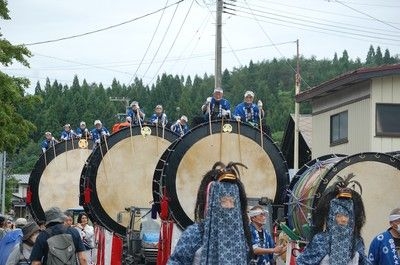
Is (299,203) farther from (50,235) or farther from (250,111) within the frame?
(50,235)

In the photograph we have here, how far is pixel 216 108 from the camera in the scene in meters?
19.3

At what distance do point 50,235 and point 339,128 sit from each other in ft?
65.9

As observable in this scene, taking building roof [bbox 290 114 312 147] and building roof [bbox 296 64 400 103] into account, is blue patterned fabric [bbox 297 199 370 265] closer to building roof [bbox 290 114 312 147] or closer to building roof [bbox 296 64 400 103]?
building roof [bbox 296 64 400 103]

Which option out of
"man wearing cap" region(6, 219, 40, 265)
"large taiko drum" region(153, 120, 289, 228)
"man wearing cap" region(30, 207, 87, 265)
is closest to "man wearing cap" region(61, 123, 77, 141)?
"large taiko drum" region(153, 120, 289, 228)

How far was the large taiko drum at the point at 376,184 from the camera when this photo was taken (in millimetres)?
16453

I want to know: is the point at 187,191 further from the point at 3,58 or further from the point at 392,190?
the point at 3,58

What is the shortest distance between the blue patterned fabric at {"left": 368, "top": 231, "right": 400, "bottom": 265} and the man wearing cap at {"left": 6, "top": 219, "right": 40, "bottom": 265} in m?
3.97

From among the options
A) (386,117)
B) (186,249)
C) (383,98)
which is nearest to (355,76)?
(383,98)

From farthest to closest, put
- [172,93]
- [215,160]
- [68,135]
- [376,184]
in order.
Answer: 1. [172,93]
2. [68,135]
3. [215,160]
4. [376,184]

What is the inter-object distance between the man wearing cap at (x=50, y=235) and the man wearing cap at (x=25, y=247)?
22.4 inches

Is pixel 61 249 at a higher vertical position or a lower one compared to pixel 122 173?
lower

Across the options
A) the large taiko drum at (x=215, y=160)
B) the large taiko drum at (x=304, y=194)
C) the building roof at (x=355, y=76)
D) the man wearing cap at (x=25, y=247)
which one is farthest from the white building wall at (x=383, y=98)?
the man wearing cap at (x=25, y=247)

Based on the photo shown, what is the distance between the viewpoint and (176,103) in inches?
4872

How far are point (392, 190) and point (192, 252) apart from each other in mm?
8312
